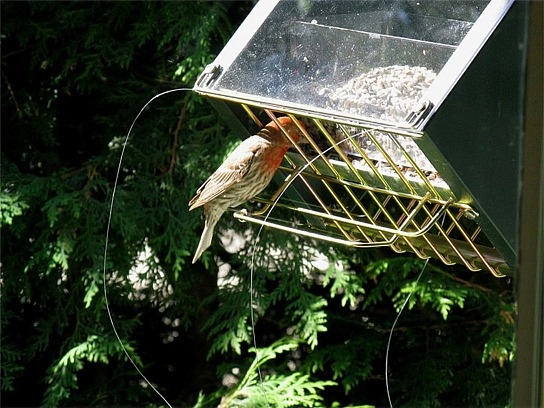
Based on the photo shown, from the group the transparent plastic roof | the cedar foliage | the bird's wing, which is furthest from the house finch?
the cedar foliage

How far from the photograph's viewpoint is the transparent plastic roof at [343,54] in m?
1.41

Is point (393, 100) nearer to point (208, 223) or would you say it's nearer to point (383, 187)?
point (383, 187)

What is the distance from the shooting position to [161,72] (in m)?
2.71

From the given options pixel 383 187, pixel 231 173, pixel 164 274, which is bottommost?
pixel 164 274

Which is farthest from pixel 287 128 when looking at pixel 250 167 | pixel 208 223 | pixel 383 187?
pixel 208 223

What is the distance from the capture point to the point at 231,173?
5.38 feet

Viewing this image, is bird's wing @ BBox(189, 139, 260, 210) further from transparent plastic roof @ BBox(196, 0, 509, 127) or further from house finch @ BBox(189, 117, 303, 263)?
transparent plastic roof @ BBox(196, 0, 509, 127)

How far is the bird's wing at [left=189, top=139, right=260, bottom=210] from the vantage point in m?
1.60

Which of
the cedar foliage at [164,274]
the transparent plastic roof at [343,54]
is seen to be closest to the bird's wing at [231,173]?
the transparent plastic roof at [343,54]

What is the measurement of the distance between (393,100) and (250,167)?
346 millimetres

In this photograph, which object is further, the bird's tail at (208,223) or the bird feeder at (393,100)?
the bird's tail at (208,223)

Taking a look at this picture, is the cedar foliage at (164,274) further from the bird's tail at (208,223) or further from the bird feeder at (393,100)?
the bird feeder at (393,100)

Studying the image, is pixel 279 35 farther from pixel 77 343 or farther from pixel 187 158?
pixel 77 343

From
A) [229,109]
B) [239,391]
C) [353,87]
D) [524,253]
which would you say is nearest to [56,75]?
[239,391]
